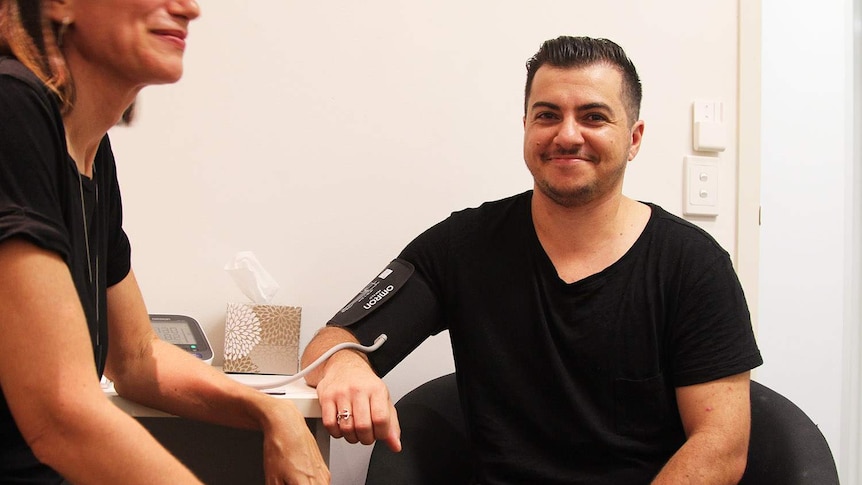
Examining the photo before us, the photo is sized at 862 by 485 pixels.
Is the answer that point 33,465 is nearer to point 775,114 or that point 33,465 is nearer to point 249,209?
point 249,209

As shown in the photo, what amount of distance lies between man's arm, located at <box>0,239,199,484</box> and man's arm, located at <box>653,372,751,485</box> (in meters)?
0.83

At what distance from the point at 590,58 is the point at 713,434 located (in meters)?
0.72

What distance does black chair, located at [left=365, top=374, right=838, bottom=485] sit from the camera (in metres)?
1.31

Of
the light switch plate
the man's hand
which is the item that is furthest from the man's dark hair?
the man's hand

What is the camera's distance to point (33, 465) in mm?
867

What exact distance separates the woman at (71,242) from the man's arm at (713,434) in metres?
0.60

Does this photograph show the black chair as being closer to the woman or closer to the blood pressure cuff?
the blood pressure cuff

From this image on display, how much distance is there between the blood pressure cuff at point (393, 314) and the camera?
1451mm

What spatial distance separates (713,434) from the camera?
1307 millimetres

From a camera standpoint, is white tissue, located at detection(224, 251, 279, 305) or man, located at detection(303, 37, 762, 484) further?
white tissue, located at detection(224, 251, 279, 305)

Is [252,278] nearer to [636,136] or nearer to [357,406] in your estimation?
[357,406]

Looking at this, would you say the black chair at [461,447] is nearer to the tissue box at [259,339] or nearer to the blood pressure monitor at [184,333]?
the tissue box at [259,339]

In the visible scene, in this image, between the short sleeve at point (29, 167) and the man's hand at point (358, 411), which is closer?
the short sleeve at point (29, 167)

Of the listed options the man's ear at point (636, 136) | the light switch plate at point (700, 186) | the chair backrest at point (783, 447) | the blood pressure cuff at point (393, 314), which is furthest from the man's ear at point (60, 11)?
the light switch plate at point (700, 186)
